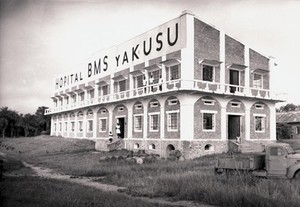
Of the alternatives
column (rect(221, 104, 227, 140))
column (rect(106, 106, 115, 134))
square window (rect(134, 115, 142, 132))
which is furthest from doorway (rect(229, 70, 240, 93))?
column (rect(106, 106, 115, 134))

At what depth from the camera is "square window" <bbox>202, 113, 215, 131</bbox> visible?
2648cm

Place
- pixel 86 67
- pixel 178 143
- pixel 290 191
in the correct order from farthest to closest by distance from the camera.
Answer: pixel 86 67
pixel 178 143
pixel 290 191

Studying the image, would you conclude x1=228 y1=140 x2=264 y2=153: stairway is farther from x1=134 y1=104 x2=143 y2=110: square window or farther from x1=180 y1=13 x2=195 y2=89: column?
x1=134 y1=104 x2=143 y2=110: square window

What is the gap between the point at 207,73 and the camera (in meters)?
27.4

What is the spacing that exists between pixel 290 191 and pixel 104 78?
31.2m

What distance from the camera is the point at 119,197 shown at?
10156 mm

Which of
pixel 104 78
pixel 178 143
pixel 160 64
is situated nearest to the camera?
pixel 178 143

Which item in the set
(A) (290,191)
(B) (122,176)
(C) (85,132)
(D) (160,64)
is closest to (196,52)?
(D) (160,64)

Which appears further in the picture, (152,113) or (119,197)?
(152,113)

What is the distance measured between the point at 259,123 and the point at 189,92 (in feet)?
31.3

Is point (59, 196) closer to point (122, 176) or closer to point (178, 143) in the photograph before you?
point (122, 176)

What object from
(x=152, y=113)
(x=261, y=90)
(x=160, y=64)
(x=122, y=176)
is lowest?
(x=122, y=176)

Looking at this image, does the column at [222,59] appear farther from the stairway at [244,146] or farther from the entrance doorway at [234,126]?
the stairway at [244,146]

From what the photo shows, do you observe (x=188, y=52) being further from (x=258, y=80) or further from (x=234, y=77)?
(x=258, y=80)
